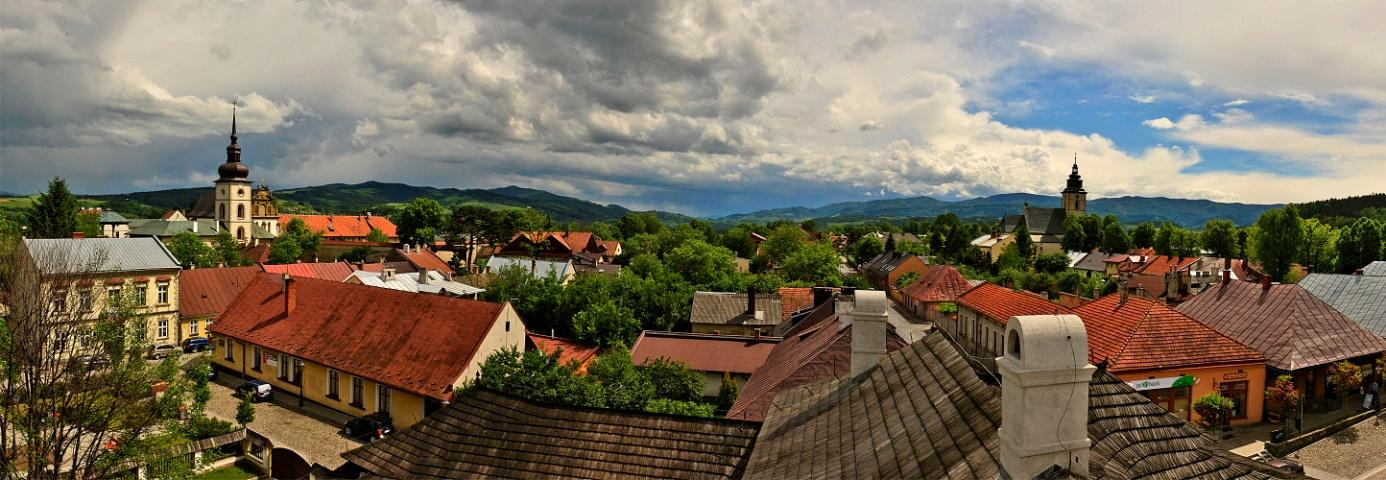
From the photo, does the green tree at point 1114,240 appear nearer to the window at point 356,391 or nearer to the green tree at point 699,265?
the green tree at point 699,265

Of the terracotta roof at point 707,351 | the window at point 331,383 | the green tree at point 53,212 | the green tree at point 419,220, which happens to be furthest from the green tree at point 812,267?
the green tree at point 53,212

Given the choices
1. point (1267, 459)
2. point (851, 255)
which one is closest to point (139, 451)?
point (1267, 459)

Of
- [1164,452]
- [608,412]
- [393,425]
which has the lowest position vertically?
[393,425]

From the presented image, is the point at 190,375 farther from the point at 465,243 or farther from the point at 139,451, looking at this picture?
the point at 465,243

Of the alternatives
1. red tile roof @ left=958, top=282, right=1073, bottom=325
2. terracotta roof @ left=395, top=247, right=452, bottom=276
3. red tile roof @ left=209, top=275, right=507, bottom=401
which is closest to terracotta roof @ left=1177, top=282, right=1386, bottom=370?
red tile roof @ left=958, top=282, right=1073, bottom=325

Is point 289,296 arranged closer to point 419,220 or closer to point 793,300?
point 793,300

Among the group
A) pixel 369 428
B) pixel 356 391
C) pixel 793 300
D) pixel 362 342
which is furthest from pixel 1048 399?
pixel 793 300

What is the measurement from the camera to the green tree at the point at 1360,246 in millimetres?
60875

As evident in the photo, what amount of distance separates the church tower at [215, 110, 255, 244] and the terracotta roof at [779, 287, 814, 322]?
8870 cm

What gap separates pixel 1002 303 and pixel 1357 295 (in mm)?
14947

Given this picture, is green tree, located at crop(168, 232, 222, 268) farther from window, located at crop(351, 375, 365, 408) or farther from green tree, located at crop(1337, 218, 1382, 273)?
green tree, located at crop(1337, 218, 1382, 273)

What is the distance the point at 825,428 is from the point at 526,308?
3230 centimetres

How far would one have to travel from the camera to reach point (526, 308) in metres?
39.3

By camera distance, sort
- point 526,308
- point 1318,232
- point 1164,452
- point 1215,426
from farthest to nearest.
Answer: point 1318,232, point 526,308, point 1215,426, point 1164,452
